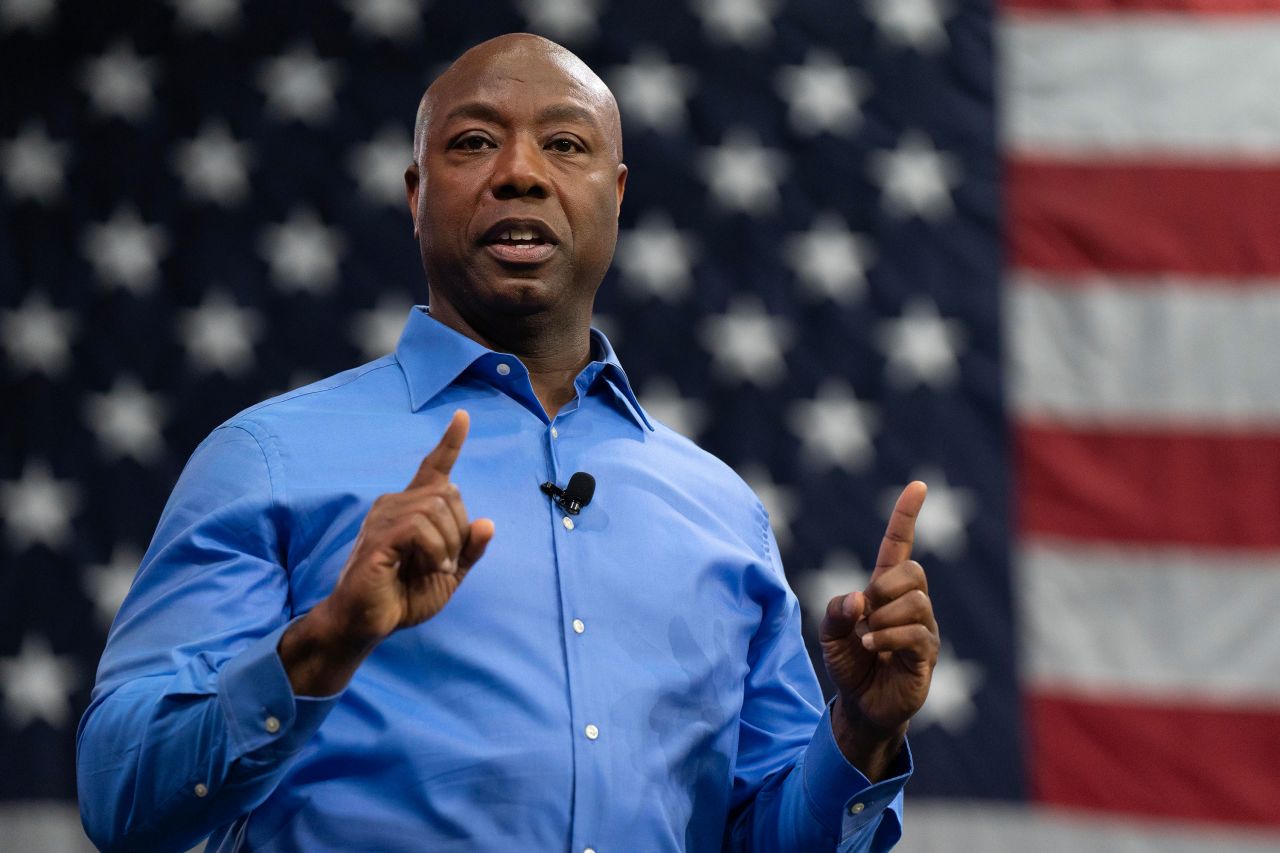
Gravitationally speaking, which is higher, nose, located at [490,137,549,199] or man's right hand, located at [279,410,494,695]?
nose, located at [490,137,549,199]

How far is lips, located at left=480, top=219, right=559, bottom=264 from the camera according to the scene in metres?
1.57

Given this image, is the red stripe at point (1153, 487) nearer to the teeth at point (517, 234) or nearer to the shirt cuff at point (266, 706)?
the teeth at point (517, 234)

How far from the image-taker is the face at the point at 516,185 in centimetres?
157

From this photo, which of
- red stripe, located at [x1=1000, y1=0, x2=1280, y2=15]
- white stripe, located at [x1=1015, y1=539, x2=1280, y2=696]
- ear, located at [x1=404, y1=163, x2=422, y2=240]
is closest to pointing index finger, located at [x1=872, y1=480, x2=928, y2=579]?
ear, located at [x1=404, y1=163, x2=422, y2=240]

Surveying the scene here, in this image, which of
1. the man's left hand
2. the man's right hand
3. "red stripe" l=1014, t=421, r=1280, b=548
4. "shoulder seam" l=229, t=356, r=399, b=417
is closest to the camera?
the man's right hand

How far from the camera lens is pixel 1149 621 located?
2902 millimetres

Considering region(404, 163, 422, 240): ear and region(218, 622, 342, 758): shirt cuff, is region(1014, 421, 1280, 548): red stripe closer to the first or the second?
region(404, 163, 422, 240): ear

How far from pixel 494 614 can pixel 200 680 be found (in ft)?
0.92

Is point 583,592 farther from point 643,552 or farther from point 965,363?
point 965,363

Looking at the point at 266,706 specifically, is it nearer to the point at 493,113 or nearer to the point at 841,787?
the point at 841,787

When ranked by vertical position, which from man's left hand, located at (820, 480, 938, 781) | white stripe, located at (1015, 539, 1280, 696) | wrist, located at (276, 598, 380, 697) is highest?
wrist, located at (276, 598, 380, 697)

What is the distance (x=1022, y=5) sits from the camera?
10.2ft

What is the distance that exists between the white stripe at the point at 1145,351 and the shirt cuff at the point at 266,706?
7.05ft

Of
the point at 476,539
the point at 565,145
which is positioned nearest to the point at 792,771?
the point at 476,539
